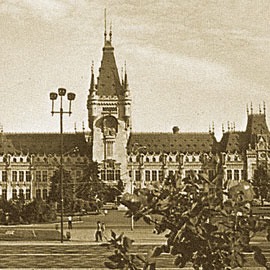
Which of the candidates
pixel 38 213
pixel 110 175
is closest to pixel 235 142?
pixel 110 175

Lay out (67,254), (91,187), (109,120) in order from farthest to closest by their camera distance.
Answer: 1. (109,120)
2. (91,187)
3. (67,254)

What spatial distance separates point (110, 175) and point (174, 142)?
50.0ft

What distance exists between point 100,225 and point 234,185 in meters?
27.3

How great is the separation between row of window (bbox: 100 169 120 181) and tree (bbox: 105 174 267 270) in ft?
327

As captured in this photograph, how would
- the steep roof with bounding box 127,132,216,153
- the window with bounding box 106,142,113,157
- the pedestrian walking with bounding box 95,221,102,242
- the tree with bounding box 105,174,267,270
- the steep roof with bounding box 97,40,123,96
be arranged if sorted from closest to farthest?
the tree with bounding box 105,174,267,270 → the pedestrian walking with bounding box 95,221,102,242 → the window with bounding box 106,142,113,157 → the steep roof with bounding box 97,40,123,96 → the steep roof with bounding box 127,132,216,153

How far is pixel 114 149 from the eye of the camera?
360ft

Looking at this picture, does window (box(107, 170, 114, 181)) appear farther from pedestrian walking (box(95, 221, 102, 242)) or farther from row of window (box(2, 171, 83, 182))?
pedestrian walking (box(95, 221, 102, 242))

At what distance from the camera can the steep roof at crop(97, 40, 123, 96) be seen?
11156 cm

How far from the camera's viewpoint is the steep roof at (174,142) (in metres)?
115

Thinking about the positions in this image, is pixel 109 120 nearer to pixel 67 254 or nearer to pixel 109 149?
pixel 109 149

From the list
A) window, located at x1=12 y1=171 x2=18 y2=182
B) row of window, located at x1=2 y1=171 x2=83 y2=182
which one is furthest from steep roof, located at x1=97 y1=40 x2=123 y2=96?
window, located at x1=12 y1=171 x2=18 y2=182

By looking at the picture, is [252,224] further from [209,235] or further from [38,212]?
[38,212]

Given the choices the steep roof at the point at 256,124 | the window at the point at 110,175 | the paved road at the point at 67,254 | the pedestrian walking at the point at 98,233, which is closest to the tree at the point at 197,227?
the paved road at the point at 67,254

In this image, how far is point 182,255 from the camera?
6941mm
